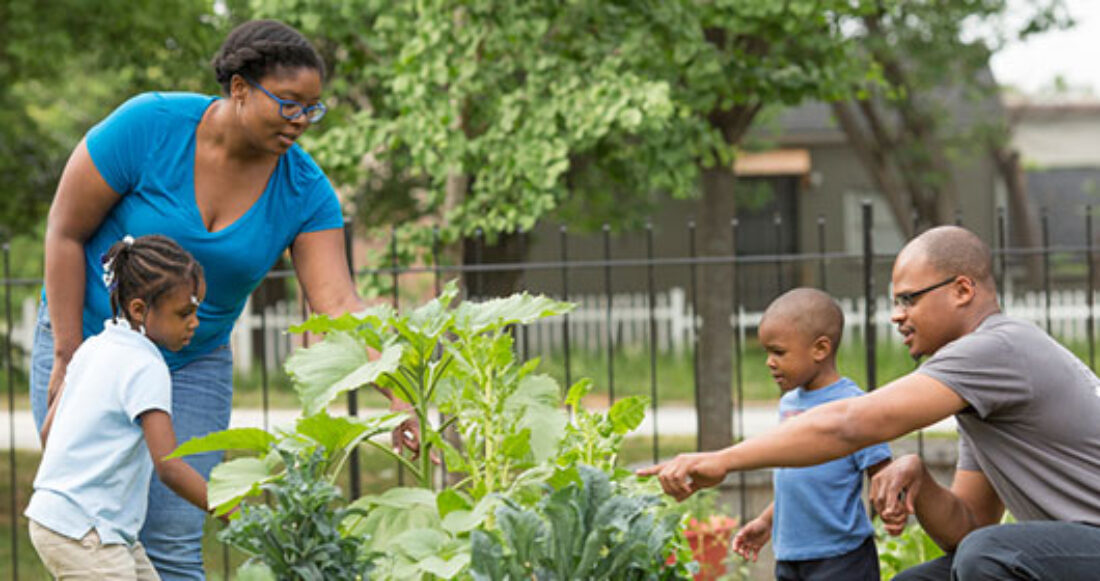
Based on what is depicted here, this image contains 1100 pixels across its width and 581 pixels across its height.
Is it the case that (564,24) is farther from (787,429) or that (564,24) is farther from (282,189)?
(787,429)

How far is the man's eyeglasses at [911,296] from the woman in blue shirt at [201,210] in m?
1.38

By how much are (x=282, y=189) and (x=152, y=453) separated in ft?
2.74

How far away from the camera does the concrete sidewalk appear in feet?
38.6

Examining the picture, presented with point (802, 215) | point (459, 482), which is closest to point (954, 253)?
point (459, 482)

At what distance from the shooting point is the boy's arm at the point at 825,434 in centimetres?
276

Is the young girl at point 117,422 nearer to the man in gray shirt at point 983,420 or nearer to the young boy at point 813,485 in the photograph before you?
the man in gray shirt at point 983,420

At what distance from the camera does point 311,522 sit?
232 cm

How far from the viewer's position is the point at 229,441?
262cm

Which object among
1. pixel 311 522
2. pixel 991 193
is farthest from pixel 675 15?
pixel 991 193

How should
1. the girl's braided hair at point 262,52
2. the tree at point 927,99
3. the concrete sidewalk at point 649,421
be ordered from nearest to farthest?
the girl's braided hair at point 262,52
the concrete sidewalk at point 649,421
the tree at point 927,99

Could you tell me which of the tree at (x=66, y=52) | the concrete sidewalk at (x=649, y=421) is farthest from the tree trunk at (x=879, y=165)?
the tree at (x=66, y=52)

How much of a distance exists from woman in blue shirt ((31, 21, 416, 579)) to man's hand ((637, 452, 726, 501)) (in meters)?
1.12

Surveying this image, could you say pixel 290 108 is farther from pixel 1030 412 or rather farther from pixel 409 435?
pixel 1030 412

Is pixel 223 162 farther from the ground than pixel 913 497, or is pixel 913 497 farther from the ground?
pixel 223 162
